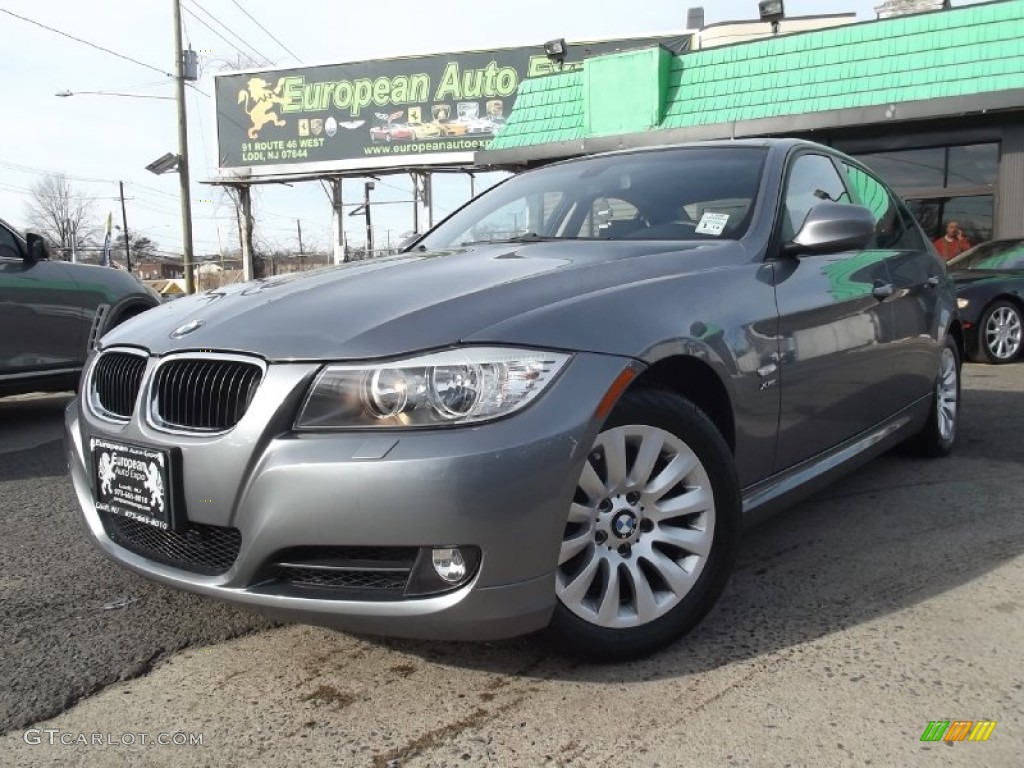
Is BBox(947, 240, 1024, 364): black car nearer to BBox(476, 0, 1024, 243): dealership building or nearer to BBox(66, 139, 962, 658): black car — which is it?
BBox(476, 0, 1024, 243): dealership building

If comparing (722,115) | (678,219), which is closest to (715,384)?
(678,219)

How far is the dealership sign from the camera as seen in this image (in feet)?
74.6

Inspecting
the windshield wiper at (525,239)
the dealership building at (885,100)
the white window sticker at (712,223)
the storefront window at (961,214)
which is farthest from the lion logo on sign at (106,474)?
the storefront window at (961,214)

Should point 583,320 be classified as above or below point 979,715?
above

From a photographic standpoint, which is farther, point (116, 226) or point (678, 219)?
point (116, 226)

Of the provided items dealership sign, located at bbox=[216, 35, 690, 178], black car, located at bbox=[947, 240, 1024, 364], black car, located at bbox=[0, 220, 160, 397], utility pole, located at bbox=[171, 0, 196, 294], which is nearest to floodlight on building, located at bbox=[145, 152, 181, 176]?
utility pole, located at bbox=[171, 0, 196, 294]

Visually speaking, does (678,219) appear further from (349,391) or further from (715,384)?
(349,391)

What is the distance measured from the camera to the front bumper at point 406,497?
6.17 feet

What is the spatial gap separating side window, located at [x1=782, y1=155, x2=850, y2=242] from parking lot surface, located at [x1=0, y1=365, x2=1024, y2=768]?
126 centimetres

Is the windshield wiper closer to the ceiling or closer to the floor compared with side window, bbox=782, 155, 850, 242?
closer to the floor

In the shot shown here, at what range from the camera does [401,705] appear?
6.92ft

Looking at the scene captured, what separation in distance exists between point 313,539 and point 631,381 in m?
0.89

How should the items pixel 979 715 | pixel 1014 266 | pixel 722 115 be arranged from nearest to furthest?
pixel 979 715 → pixel 1014 266 → pixel 722 115

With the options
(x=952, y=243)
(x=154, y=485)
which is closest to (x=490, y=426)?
(x=154, y=485)
